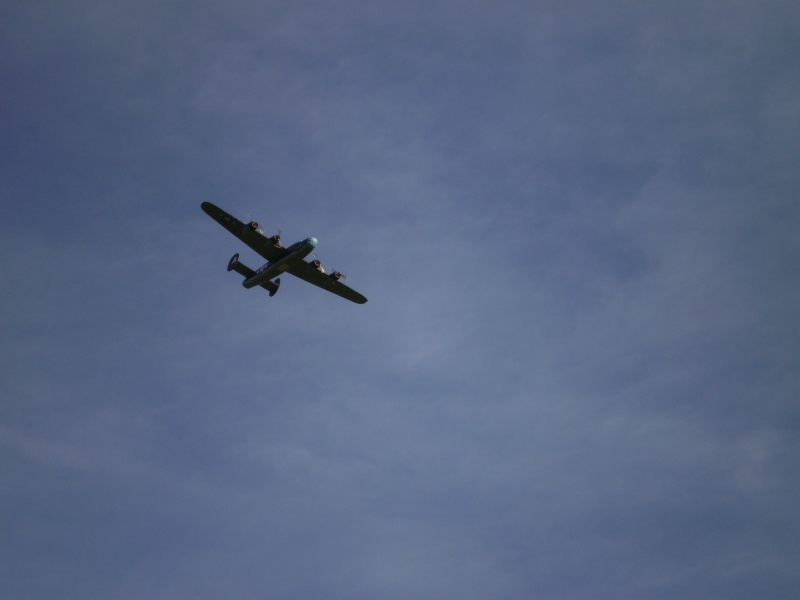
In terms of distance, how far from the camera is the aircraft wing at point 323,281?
86438mm

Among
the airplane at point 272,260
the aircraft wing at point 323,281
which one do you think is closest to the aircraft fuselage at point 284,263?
the airplane at point 272,260

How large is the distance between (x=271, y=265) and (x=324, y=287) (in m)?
7.94

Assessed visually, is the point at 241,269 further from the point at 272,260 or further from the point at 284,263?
the point at 284,263

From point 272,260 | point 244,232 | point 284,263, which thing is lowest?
point 284,263

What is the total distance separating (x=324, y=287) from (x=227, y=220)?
538 inches

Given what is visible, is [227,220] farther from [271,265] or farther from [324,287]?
[324,287]

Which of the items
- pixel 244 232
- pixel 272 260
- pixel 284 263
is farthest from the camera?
pixel 272 260

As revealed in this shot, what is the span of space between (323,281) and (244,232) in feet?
35.8

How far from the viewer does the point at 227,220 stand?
82.6 meters

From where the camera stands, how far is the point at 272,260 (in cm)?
8425

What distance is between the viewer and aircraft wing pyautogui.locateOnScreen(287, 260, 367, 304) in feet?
284

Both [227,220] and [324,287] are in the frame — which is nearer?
[227,220]

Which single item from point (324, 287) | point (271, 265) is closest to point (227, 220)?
point (271, 265)

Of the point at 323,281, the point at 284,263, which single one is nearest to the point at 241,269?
the point at 284,263
